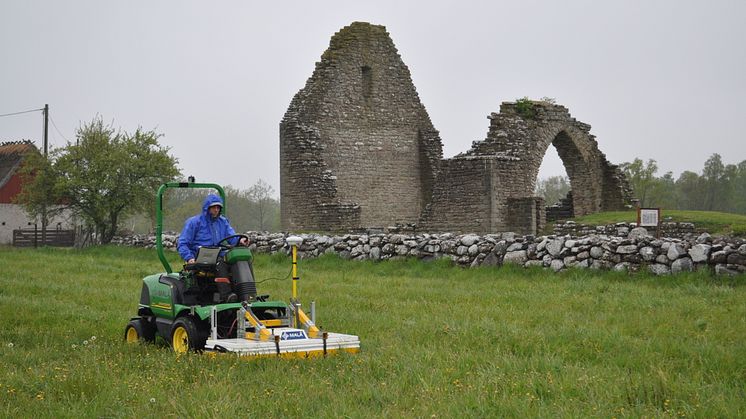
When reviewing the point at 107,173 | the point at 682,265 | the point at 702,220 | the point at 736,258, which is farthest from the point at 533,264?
the point at 107,173

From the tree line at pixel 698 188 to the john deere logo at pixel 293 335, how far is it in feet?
153

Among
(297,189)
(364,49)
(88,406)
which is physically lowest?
(88,406)

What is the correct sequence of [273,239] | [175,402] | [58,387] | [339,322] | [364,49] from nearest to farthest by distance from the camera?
[175,402] → [58,387] → [339,322] → [273,239] → [364,49]

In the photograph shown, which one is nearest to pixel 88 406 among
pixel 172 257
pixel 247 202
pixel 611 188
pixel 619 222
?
pixel 172 257

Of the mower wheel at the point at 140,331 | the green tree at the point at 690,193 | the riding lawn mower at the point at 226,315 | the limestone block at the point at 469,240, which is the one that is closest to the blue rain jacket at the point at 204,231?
the riding lawn mower at the point at 226,315

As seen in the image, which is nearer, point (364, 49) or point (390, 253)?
point (390, 253)

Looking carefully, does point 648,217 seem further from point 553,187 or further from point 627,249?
point 553,187

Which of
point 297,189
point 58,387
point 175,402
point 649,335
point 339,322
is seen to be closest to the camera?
point 175,402

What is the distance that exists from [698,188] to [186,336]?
59.2m

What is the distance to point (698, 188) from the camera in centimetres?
6234

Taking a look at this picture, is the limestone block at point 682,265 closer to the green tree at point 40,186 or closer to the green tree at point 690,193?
the green tree at point 40,186

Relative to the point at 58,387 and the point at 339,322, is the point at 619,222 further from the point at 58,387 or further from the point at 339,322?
the point at 58,387

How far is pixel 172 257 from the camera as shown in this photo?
2447 cm

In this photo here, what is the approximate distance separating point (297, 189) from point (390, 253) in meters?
10.2
